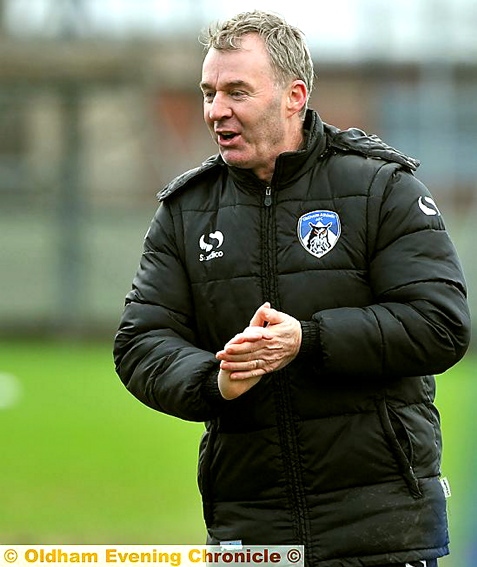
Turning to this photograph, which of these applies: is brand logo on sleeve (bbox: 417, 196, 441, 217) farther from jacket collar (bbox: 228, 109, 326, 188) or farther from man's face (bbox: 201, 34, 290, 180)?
man's face (bbox: 201, 34, 290, 180)

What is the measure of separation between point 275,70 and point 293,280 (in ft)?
2.12

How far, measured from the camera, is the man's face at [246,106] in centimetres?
423

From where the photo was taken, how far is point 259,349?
3898 millimetres

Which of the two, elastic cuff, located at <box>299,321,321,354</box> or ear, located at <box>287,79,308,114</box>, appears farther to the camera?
ear, located at <box>287,79,308,114</box>

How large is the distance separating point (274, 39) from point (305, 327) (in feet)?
2.95

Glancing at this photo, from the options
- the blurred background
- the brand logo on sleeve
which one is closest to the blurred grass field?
the blurred background

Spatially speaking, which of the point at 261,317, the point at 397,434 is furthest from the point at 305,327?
the point at 397,434

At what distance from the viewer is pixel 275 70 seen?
14.0ft

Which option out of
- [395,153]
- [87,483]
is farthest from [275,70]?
[87,483]

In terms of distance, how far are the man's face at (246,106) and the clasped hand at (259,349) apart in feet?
1.83

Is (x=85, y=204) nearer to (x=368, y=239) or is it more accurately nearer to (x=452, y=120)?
(x=452, y=120)

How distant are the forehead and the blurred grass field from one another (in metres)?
3.39

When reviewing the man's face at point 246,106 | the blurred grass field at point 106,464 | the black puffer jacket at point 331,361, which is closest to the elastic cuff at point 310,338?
the black puffer jacket at point 331,361

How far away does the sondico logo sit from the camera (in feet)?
14.0
